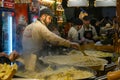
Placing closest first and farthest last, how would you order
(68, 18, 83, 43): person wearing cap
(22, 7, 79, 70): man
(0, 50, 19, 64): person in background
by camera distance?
(0, 50, 19, 64): person in background
(22, 7, 79, 70): man
(68, 18, 83, 43): person wearing cap

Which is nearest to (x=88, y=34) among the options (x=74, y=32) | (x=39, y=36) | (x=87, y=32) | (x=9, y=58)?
(x=87, y=32)

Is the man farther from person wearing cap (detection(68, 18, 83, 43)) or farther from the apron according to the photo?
the apron

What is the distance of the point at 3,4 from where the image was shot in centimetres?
694

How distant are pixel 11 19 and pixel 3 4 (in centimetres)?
76

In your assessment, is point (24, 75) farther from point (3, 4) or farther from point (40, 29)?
point (3, 4)

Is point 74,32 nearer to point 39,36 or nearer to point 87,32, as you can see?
point 87,32

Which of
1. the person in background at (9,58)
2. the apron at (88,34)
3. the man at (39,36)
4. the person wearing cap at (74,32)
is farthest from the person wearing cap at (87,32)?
the person in background at (9,58)

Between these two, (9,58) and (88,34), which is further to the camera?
(88,34)

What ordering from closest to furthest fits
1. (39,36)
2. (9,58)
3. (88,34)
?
(9,58), (39,36), (88,34)

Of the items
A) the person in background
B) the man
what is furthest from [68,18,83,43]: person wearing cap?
the person in background

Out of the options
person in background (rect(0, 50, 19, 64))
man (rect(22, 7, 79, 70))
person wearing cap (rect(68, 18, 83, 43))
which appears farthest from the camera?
person wearing cap (rect(68, 18, 83, 43))

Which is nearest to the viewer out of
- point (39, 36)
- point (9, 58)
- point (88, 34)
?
point (9, 58)

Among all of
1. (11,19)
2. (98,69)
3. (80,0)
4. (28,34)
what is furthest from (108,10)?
(98,69)

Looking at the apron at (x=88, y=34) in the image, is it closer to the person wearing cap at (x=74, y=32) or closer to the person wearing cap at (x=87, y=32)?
the person wearing cap at (x=87, y=32)
